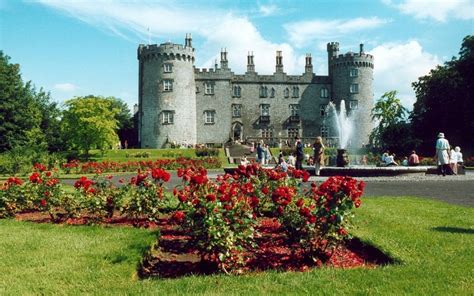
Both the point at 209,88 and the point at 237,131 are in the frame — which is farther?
the point at 237,131

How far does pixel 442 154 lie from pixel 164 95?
3941 cm

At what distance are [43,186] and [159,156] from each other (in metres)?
36.4

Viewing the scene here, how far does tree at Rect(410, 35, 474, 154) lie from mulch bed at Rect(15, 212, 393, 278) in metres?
47.0

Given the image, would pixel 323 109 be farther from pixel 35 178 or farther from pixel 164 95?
pixel 35 178

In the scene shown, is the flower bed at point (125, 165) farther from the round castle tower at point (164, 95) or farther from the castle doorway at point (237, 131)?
the castle doorway at point (237, 131)

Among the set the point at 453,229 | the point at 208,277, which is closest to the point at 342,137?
the point at 453,229

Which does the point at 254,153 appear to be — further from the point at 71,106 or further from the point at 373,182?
the point at 373,182

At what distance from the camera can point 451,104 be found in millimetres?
51094

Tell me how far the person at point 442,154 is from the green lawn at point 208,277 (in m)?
13.9

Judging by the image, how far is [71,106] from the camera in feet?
165

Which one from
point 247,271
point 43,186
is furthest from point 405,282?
point 43,186

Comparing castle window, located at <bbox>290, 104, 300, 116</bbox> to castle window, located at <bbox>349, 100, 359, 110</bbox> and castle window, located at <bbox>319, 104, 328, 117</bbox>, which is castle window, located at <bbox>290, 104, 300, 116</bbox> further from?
castle window, located at <bbox>349, 100, 359, 110</bbox>

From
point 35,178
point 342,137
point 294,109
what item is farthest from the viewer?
point 294,109

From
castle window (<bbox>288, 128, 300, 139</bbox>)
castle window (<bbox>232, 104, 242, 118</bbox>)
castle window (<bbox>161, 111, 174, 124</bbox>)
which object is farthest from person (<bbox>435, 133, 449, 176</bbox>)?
castle window (<bbox>232, 104, 242, 118</bbox>)
